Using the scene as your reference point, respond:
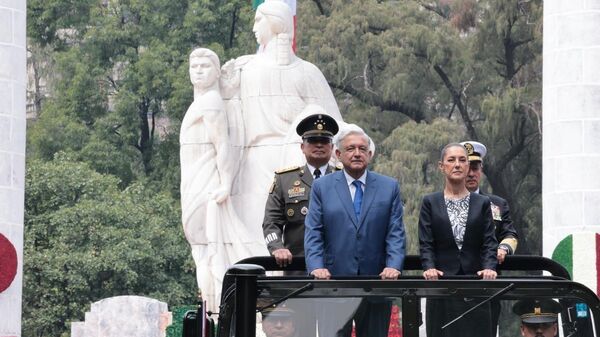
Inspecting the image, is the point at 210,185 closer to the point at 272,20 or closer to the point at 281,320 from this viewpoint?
the point at 272,20

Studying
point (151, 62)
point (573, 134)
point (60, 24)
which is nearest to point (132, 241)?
point (151, 62)

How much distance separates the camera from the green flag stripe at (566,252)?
16328mm

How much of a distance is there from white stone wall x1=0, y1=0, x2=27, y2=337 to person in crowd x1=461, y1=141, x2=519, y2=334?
8859mm

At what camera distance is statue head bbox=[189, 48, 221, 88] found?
65.4ft

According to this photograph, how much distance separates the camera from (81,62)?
40000mm

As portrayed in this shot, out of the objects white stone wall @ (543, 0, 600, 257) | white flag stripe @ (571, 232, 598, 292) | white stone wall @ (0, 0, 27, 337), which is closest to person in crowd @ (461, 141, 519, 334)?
white flag stripe @ (571, 232, 598, 292)

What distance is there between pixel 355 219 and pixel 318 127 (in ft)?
3.37

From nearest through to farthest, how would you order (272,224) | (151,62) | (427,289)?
(427,289)
(272,224)
(151,62)

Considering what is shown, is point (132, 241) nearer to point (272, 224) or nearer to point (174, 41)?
point (174, 41)

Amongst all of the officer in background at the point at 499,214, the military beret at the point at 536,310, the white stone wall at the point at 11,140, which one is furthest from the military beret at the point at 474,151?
the white stone wall at the point at 11,140

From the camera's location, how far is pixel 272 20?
19.5 meters

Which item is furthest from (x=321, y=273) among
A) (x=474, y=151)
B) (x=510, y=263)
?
(x=474, y=151)

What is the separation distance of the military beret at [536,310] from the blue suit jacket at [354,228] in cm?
75

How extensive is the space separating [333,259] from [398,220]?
0.33 meters
